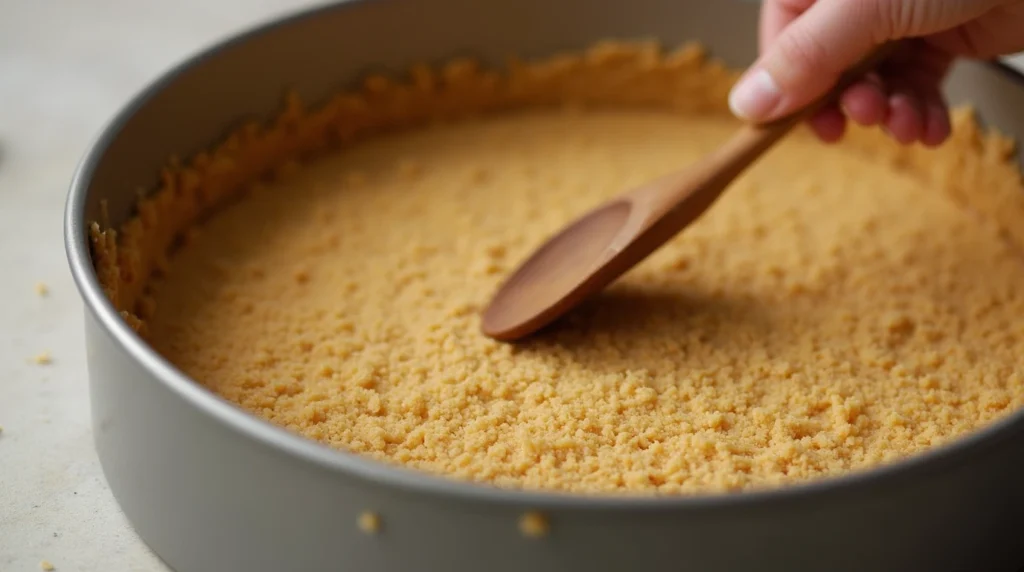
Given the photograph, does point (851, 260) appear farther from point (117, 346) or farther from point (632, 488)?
point (117, 346)

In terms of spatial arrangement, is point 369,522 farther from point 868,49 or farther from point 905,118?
point 905,118

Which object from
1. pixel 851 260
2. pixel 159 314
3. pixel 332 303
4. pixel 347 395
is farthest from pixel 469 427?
pixel 851 260

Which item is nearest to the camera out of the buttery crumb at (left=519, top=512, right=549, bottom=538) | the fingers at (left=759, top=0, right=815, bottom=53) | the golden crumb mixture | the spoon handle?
the buttery crumb at (left=519, top=512, right=549, bottom=538)

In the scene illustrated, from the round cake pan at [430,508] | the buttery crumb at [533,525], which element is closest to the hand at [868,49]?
the round cake pan at [430,508]

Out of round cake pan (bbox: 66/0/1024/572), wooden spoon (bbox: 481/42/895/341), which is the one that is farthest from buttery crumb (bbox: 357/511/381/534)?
wooden spoon (bbox: 481/42/895/341)

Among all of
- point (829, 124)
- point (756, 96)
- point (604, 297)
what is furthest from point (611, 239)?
point (829, 124)

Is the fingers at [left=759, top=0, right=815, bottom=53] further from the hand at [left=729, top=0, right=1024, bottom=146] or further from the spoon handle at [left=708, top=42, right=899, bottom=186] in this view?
the spoon handle at [left=708, top=42, right=899, bottom=186]

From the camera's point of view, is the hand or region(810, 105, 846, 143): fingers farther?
region(810, 105, 846, 143): fingers
